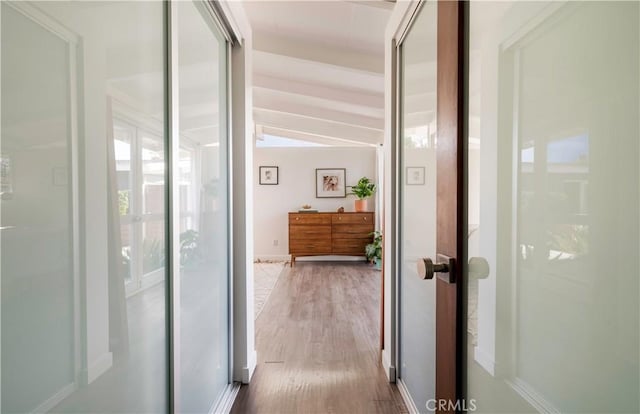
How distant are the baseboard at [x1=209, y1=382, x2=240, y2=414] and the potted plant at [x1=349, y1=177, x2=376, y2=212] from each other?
4.41m

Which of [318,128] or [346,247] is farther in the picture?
[346,247]

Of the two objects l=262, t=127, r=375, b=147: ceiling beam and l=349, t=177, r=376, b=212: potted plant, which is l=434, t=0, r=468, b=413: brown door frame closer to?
l=349, t=177, r=376, b=212: potted plant

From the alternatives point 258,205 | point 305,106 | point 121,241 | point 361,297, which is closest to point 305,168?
point 258,205

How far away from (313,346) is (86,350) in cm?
199

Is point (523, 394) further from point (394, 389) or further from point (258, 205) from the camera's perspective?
point (258, 205)

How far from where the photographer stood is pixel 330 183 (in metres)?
6.43

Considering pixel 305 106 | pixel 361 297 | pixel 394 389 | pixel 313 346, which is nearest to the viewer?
pixel 394 389

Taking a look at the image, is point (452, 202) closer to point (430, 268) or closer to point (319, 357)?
point (430, 268)

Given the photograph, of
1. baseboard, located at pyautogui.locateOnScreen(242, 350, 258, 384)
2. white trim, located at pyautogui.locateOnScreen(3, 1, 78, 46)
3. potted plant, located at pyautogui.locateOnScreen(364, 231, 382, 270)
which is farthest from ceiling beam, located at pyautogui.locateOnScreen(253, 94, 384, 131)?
white trim, located at pyautogui.locateOnScreen(3, 1, 78, 46)

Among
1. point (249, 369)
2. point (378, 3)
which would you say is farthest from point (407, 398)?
point (378, 3)

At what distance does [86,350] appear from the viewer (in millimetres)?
736

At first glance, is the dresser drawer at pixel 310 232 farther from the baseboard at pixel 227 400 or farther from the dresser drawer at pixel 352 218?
the baseboard at pixel 227 400

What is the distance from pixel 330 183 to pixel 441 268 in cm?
563

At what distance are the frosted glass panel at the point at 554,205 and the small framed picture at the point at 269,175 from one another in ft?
18.9
